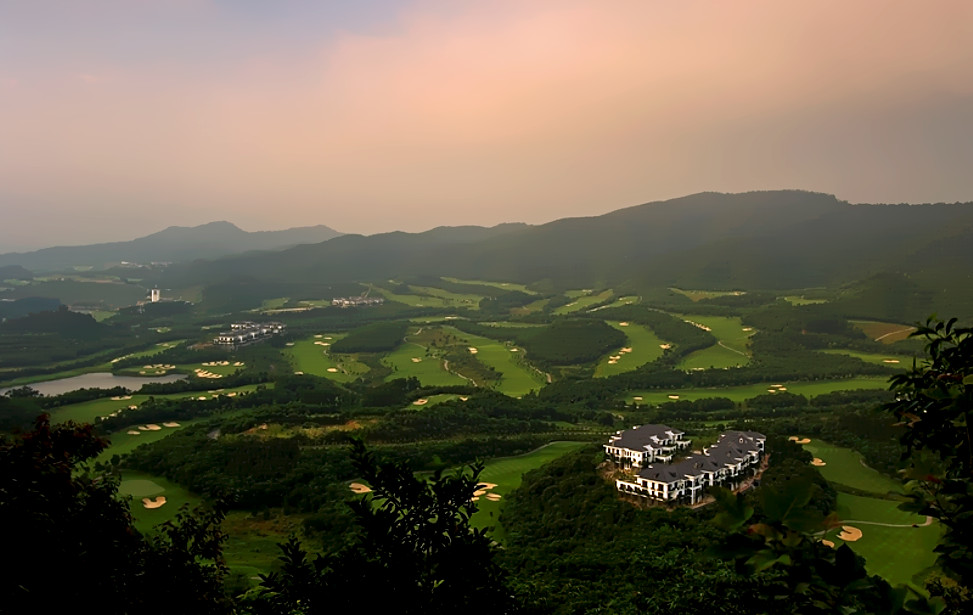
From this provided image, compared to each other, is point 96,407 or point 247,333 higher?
point 247,333

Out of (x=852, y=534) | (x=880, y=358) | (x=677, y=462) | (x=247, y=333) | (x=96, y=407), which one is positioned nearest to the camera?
(x=852, y=534)

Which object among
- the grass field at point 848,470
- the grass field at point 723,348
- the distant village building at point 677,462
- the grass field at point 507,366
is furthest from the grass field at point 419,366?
the grass field at point 848,470

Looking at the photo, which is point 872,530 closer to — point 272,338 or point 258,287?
point 272,338

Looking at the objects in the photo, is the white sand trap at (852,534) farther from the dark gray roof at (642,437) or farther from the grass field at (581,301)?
the grass field at (581,301)

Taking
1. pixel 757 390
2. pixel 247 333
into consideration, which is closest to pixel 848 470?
pixel 757 390

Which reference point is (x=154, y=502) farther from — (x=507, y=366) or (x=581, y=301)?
(x=581, y=301)
